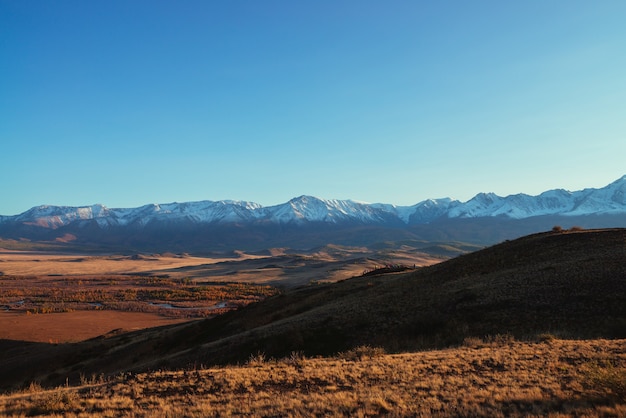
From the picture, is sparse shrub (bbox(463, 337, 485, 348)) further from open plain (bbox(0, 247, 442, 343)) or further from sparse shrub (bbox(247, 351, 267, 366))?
open plain (bbox(0, 247, 442, 343))

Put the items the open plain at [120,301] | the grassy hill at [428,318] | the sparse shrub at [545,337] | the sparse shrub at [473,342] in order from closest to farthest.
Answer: the sparse shrub at [545,337]
the sparse shrub at [473,342]
the grassy hill at [428,318]
the open plain at [120,301]

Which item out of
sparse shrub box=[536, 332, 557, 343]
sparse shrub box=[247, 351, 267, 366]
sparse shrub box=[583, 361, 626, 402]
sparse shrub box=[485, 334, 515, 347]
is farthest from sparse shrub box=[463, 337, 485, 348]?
sparse shrub box=[247, 351, 267, 366]

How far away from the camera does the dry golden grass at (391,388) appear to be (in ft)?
36.2

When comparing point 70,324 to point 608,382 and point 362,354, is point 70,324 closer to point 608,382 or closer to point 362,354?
point 362,354

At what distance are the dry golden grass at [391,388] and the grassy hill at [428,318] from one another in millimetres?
4745

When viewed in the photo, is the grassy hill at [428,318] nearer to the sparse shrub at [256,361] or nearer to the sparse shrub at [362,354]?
the sparse shrub at [256,361]

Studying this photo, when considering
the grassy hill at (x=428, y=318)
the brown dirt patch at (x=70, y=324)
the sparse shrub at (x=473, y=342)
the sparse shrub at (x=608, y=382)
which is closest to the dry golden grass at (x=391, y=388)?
the sparse shrub at (x=608, y=382)

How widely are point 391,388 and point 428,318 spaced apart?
13074 millimetres

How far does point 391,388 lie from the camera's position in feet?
43.1

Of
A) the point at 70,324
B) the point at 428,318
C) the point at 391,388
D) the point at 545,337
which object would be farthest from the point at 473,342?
the point at 70,324

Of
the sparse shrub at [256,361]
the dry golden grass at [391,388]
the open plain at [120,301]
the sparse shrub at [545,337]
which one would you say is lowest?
the open plain at [120,301]

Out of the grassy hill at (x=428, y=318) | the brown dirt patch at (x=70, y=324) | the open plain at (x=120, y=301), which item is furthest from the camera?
the open plain at (x=120, y=301)

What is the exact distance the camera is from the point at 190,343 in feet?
117

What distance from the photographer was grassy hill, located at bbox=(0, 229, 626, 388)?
22375 millimetres
